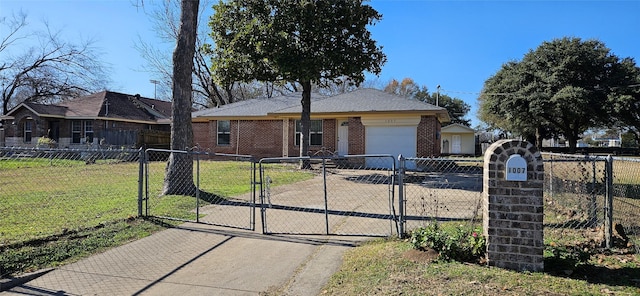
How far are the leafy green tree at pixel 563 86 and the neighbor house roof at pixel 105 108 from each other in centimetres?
2947

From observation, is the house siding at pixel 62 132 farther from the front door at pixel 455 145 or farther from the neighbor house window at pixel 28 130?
the front door at pixel 455 145

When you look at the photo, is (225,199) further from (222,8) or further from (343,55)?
(222,8)

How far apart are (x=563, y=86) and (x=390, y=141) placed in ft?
66.2

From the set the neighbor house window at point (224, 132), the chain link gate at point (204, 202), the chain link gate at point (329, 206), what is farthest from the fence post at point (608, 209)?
the neighbor house window at point (224, 132)

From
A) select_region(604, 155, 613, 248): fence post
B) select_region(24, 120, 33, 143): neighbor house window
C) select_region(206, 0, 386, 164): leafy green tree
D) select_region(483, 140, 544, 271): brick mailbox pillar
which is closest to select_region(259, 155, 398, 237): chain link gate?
select_region(483, 140, 544, 271): brick mailbox pillar

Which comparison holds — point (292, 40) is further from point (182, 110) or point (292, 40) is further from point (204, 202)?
point (204, 202)

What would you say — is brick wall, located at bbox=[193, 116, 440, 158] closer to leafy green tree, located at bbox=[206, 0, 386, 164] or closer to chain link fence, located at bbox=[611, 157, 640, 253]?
leafy green tree, located at bbox=[206, 0, 386, 164]

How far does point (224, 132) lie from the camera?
904 inches

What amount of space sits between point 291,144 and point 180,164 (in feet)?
39.5

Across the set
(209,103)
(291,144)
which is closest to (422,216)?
(291,144)

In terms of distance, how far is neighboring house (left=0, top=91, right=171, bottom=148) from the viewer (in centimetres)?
2452

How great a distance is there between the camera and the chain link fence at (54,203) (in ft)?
17.2

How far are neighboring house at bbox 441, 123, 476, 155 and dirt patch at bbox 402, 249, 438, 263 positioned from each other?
115 feet

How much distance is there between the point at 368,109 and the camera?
18.1 m
